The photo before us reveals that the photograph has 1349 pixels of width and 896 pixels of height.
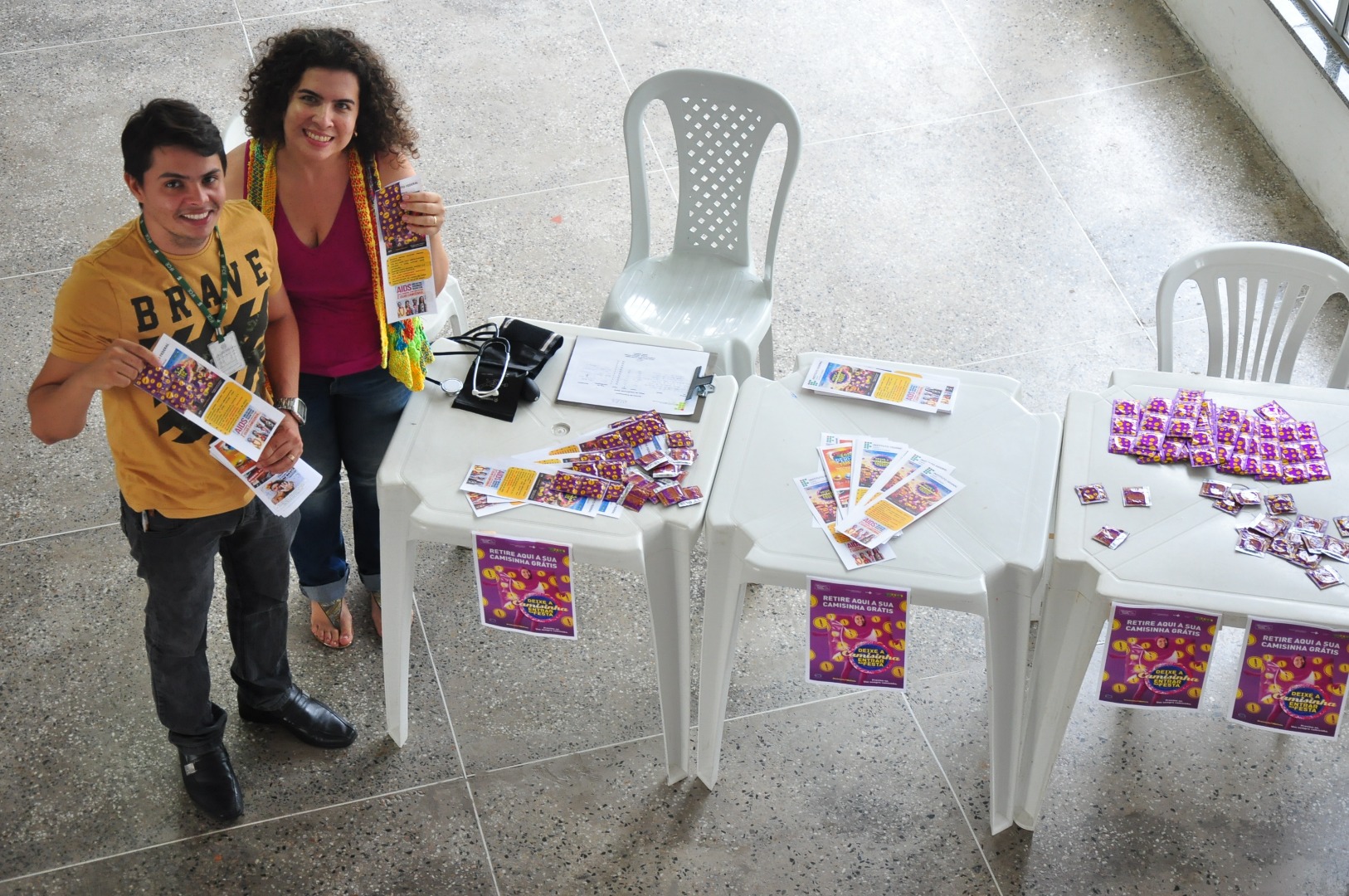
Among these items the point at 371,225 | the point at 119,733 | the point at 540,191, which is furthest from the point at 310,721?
the point at 540,191

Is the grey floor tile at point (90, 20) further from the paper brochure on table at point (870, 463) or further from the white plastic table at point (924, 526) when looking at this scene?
the paper brochure on table at point (870, 463)

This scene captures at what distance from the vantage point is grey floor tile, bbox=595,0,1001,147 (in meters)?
5.63

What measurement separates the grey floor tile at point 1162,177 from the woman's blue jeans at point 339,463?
109 inches

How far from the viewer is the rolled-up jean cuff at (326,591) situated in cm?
360

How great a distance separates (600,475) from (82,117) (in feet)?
12.6

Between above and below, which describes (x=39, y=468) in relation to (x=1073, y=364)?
below

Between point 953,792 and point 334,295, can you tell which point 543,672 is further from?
point 334,295

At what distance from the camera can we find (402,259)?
2951 millimetres

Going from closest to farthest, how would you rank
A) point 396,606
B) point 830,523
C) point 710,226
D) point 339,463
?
1. point 830,523
2. point 396,606
3. point 339,463
4. point 710,226

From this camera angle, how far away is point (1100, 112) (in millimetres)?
5562

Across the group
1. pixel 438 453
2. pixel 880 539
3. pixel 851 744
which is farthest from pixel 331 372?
pixel 851 744

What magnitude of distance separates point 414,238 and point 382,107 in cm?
29

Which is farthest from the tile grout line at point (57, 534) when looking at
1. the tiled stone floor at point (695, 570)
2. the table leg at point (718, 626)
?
the table leg at point (718, 626)

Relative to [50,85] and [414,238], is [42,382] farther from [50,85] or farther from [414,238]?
[50,85]
